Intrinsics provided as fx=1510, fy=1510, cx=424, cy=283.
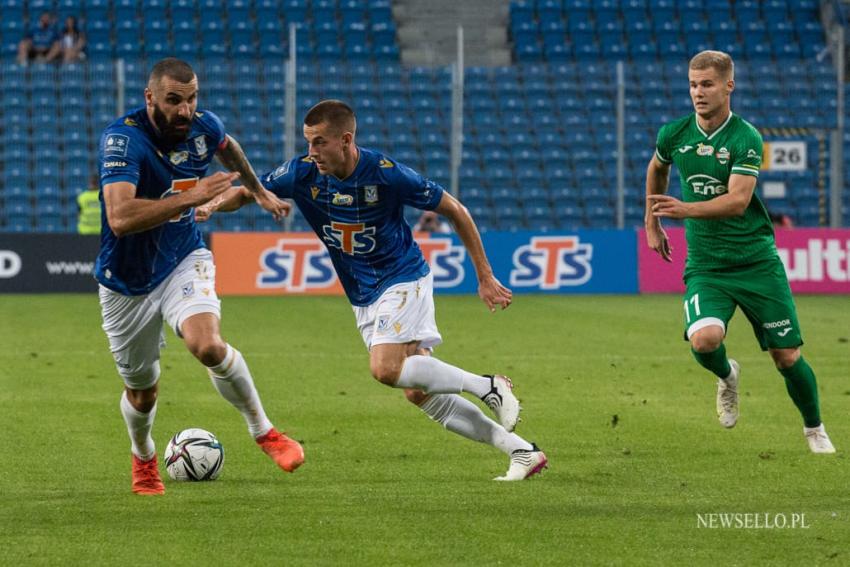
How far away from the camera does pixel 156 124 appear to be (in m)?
7.12

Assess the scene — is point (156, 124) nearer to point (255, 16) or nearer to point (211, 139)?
point (211, 139)

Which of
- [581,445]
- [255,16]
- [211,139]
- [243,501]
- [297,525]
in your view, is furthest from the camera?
[255,16]

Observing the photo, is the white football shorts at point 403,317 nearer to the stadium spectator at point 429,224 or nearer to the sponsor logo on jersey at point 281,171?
the sponsor logo on jersey at point 281,171

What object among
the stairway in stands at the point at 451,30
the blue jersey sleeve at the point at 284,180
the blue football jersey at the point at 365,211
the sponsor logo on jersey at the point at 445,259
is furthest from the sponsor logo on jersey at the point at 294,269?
the blue football jersey at the point at 365,211

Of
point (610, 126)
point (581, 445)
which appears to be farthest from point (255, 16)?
point (581, 445)

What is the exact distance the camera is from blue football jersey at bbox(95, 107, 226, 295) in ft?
23.2

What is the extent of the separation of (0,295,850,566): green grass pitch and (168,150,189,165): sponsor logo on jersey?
1598mm

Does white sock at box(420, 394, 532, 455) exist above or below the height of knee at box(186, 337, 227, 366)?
below

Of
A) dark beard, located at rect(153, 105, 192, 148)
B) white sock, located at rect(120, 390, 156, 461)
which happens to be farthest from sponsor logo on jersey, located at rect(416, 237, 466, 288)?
dark beard, located at rect(153, 105, 192, 148)

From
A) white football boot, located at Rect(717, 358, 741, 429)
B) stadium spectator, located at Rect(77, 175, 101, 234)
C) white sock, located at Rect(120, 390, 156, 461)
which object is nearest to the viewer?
white sock, located at Rect(120, 390, 156, 461)

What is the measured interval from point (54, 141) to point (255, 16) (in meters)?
5.27

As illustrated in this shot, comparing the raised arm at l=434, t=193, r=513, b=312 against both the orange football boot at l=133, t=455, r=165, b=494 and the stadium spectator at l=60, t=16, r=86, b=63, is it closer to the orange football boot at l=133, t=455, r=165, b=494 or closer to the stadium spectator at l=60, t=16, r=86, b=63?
the orange football boot at l=133, t=455, r=165, b=494

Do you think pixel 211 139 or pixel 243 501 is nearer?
pixel 243 501

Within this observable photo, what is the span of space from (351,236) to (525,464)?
4.68 feet
